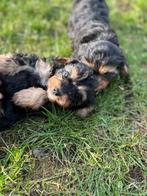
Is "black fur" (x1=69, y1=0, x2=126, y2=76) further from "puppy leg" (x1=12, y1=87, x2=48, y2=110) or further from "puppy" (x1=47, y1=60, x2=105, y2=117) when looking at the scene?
"puppy leg" (x1=12, y1=87, x2=48, y2=110)

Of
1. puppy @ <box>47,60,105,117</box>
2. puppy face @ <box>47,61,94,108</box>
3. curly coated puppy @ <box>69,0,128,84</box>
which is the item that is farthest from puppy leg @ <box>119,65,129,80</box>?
puppy face @ <box>47,61,94,108</box>

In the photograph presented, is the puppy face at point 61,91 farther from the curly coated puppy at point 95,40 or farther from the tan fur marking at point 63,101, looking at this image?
the curly coated puppy at point 95,40

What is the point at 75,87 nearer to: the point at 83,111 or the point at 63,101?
the point at 63,101

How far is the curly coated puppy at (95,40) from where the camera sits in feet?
14.5

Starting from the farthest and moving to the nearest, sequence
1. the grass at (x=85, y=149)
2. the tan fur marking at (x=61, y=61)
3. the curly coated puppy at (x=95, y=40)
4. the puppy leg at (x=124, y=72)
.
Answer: the puppy leg at (x=124, y=72) → the curly coated puppy at (x=95, y=40) → the tan fur marking at (x=61, y=61) → the grass at (x=85, y=149)

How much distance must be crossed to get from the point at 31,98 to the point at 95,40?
121 centimetres

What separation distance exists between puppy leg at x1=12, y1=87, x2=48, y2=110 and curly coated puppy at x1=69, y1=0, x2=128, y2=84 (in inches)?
26.0

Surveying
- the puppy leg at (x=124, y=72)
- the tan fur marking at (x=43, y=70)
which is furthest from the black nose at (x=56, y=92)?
the puppy leg at (x=124, y=72)

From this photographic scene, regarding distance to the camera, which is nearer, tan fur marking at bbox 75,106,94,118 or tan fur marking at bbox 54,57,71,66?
tan fur marking at bbox 75,106,94,118

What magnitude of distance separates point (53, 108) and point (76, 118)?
0.24 meters

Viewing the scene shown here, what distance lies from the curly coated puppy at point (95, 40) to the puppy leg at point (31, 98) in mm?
660

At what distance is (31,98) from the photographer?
12.9ft

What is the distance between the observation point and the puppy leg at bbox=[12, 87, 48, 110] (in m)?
3.89

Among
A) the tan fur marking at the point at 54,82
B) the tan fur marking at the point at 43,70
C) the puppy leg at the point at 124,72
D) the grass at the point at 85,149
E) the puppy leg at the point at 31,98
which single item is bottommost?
the grass at the point at 85,149
